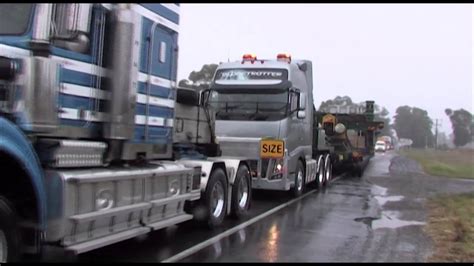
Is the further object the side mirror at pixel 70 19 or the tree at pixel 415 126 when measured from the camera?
the tree at pixel 415 126

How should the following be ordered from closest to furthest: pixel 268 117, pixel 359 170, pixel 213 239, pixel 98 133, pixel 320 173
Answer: pixel 98 133
pixel 213 239
pixel 268 117
pixel 320 173
pixel 359 170

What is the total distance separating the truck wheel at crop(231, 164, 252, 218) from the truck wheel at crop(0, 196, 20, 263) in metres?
5.31

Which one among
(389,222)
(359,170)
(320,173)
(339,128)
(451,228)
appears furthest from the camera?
(359,170)

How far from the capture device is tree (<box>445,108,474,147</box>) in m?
149

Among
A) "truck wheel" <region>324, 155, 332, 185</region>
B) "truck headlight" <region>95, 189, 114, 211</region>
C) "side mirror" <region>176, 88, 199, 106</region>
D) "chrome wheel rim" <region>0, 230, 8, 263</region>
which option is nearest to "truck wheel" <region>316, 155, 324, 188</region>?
"truck wheel" <region>324, 155, 332, 185</region>

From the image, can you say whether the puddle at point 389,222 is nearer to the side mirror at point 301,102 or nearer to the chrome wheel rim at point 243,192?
the chrome wheel rim at point 243,192

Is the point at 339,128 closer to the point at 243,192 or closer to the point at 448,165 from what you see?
the point at 243,192

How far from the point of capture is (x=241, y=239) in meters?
8.34

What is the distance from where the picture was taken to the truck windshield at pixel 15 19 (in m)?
5.65

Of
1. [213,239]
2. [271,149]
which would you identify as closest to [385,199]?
[271,149]

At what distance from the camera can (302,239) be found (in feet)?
28.1

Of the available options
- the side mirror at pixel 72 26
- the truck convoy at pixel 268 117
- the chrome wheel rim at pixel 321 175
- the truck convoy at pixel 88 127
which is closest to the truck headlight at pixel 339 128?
the chrome wheel rim at pixel 321 175

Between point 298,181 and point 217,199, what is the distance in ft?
16.6

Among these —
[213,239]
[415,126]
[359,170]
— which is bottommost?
[213,239]
